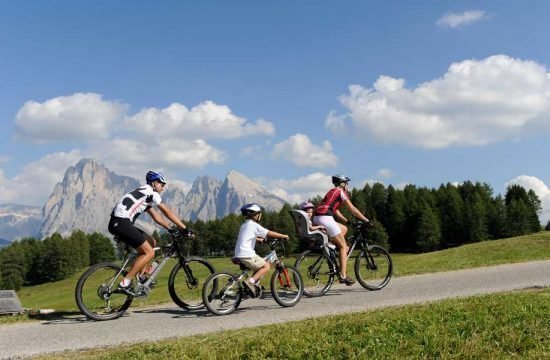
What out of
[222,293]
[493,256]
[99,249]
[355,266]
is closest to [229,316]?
[222,293]

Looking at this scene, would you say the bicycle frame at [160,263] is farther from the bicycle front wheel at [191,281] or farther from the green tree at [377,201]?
the green tree at [377,201]

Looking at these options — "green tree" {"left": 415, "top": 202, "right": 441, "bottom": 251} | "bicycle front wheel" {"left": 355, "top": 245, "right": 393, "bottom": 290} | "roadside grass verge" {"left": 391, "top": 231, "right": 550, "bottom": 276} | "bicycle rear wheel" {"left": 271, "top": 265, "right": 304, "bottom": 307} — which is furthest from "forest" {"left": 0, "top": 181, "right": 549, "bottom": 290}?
"bicycle rear wheel" {"left": 271, "top": 265, "right": 304, "bottom": 307}

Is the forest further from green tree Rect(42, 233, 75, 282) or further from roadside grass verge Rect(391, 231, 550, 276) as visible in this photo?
roadside grass verge Rect(391, 231, 550, 276)

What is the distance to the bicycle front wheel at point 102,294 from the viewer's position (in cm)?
984

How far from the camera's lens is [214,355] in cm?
637

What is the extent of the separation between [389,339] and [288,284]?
476 centimetres

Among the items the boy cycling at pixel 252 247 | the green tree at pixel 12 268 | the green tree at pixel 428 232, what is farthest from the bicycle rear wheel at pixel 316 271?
the green tree at pixel 12 268

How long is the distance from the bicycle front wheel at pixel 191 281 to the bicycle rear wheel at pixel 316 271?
260 centimetres

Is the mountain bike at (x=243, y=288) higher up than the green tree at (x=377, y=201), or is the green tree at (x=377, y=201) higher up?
the green tree at (x=377, y=201)

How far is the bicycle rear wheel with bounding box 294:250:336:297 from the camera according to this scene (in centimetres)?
1228

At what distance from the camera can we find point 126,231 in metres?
9.86

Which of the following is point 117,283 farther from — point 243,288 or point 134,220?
point 243,288

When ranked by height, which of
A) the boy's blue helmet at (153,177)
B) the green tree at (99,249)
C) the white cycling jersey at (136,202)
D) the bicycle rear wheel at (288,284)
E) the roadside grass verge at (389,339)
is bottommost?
the roadside grass verge at (389,339)

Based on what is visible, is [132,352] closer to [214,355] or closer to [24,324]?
[214,355]
